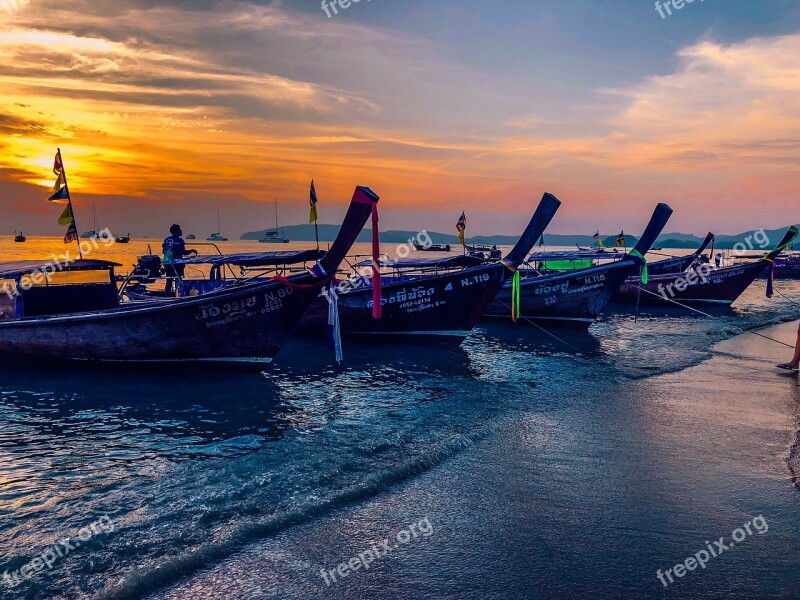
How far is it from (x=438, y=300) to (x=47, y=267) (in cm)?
964

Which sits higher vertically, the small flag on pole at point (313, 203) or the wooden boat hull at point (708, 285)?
the small flag on pole at point (313, 203)

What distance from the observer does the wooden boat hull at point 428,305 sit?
14812 millimetres

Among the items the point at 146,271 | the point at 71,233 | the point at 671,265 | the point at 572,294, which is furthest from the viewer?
the point at 671,265

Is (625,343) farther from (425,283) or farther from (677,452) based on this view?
(677,452)

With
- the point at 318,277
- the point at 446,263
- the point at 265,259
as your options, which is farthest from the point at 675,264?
the point at 318,277

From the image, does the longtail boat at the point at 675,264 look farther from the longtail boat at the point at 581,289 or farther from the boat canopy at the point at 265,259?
the boat canopy at the point at 265,259

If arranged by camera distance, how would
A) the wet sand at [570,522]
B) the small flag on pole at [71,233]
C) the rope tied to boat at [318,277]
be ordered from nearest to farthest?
the wet sand at [570,522], the rope tied to boat at [318,277], the small flag on pole at [71,233]

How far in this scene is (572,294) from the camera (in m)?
17.9

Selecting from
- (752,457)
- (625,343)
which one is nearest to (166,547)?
(752,457)

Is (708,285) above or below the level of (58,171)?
below

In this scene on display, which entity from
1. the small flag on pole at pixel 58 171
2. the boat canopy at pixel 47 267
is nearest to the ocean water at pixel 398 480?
the boat canopy at pixel 47 267

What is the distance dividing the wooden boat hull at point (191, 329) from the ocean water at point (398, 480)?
528 millimetres

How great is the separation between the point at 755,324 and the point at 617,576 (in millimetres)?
18515

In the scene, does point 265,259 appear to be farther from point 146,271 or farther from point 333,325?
point 146,271
